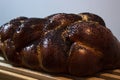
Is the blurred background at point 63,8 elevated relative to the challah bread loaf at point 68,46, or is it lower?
lower

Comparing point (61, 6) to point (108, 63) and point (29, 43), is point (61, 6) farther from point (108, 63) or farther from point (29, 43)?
point (108, 63)

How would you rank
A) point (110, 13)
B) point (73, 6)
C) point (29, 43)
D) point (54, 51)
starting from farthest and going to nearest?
point (73, 6), point (110, 13), point (29, 43), point (54, 51)

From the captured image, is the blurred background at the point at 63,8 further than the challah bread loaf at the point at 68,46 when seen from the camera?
Yes

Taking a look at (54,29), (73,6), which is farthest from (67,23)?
(73,6)

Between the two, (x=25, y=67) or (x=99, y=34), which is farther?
(x=25, y=67)
